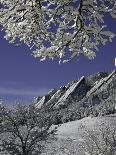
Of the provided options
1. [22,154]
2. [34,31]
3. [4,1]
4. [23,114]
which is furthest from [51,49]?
[23,114]

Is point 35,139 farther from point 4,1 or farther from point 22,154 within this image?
point 4,1

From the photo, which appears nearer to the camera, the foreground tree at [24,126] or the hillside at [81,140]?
the foreground tree at [24,126]

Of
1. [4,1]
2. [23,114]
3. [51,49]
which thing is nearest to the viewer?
[4,1]

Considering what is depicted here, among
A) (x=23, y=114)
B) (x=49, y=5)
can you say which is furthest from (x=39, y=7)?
(x=23, y=114)

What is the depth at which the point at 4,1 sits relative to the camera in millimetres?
7895

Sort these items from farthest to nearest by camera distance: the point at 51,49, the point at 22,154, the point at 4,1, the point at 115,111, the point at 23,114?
1. the point at 115,111
2. the point at 23,114
3. the point at 22,154
4. the point at 51,49
5. the point at 4,1

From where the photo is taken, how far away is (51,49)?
27.7 ft

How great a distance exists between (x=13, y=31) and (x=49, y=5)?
36.9 inches

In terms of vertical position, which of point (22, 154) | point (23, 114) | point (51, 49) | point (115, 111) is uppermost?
point (115, 111)

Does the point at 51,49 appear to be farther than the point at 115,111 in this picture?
No

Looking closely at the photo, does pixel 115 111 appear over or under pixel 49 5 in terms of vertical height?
over

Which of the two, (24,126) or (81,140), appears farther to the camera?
(81,140)

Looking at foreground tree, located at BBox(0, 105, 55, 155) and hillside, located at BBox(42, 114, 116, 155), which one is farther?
hillside, located at BBox(42, 114, 116, 155)

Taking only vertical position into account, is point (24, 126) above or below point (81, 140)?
below
